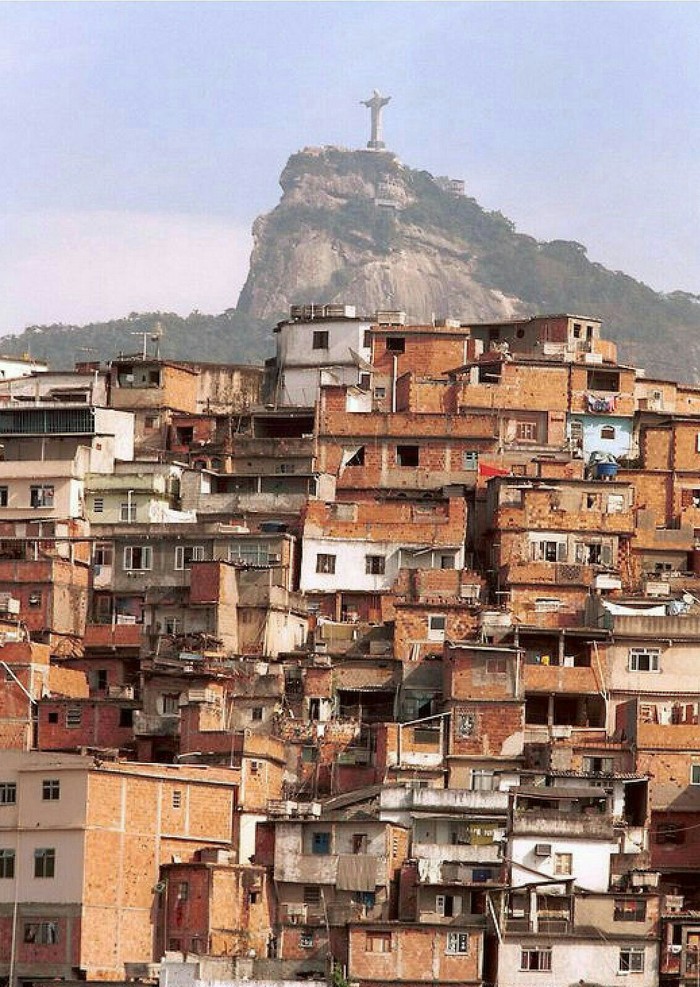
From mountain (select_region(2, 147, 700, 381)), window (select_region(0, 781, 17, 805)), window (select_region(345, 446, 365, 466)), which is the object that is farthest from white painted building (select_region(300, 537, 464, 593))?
mountain (select_region(2, 147, 700, 381))

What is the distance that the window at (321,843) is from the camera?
205ft

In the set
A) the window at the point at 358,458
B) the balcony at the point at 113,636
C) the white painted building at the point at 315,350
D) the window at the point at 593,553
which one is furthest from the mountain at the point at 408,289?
the balcony at the point at 113,636

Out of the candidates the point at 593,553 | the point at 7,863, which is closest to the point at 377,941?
the point at 7,863

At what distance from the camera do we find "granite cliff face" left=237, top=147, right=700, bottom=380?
16962 centimetres

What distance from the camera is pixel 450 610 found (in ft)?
234

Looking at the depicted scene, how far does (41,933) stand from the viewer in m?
60.7

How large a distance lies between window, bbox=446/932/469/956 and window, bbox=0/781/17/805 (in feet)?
34.3

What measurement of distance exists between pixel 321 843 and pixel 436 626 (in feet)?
33.0

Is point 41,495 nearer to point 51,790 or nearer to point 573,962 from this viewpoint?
point 51,790

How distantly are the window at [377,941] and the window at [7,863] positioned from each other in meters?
8.12

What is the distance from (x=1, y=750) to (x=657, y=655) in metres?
16.8

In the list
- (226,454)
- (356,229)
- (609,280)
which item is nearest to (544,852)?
(226,454)

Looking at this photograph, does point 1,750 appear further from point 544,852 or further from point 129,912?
point 544,852

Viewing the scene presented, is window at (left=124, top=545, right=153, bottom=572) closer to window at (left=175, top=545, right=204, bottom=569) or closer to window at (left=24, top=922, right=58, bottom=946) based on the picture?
window at (left=175, top=545, right=204, bottom=569)
